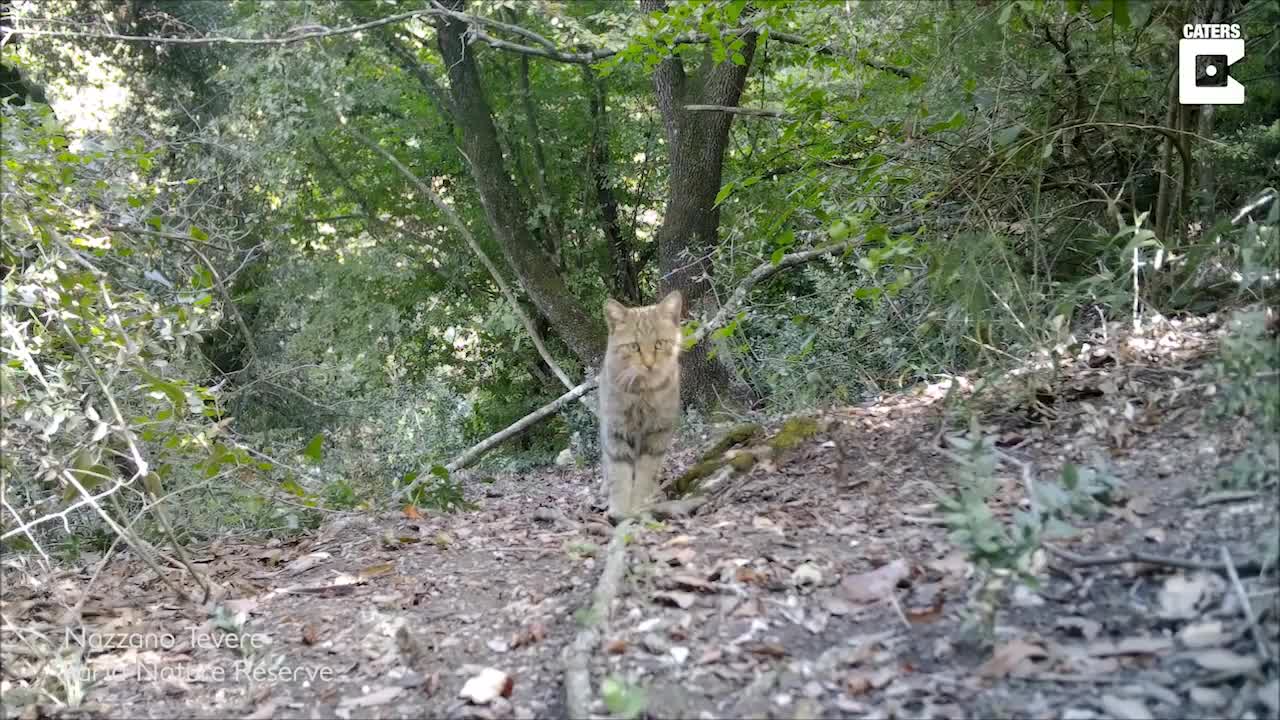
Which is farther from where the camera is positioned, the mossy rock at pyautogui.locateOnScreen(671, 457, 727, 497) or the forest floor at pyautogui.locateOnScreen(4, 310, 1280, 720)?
the mossy rock at pyautogui.locateOnScreen(671, 457, 727, 497)

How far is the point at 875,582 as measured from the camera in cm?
269

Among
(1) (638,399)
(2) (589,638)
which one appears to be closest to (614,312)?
(1) (638,399)

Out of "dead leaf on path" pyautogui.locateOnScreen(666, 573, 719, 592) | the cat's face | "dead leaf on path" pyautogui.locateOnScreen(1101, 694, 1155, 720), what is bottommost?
"dead leaf on path" pyautogui.locateOnScreen(666, 573, 719, 592)

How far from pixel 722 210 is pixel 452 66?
124 inches

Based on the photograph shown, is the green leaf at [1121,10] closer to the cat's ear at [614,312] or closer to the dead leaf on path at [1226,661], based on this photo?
the dead leaf on path at [1226,661]

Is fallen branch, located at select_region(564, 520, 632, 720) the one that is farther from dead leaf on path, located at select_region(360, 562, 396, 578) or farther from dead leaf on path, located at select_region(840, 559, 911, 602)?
dead leaf on path, located at select_region(360, 562, 396, 578)

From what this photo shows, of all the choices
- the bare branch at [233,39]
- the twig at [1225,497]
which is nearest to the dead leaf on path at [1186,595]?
the twig at [1225,497]

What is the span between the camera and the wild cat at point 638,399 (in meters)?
4.62

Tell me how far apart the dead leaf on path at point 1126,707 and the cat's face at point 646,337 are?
9.64ft

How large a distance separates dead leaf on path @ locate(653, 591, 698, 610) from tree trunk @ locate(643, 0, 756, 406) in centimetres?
473

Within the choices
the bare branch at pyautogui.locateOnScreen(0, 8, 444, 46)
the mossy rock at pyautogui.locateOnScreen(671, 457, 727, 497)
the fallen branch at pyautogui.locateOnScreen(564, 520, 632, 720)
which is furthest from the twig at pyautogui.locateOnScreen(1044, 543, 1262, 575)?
the bare branch at pyautogui.locateOnScreen(0, 8, 444, 46)

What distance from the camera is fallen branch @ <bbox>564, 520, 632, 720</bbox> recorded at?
Result: 7.76 ft

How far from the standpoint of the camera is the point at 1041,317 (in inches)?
161

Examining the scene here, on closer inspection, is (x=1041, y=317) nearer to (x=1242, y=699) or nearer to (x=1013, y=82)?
(x=1013, y=82)
